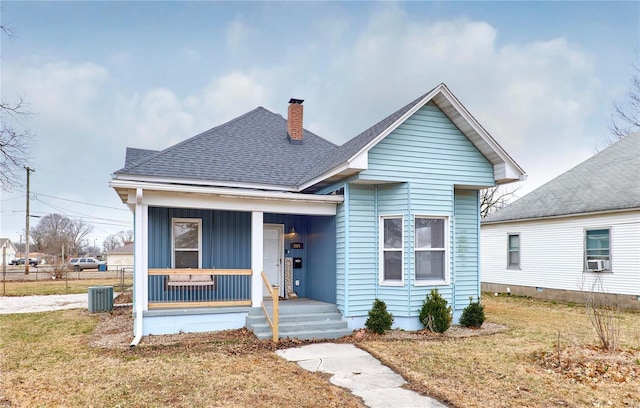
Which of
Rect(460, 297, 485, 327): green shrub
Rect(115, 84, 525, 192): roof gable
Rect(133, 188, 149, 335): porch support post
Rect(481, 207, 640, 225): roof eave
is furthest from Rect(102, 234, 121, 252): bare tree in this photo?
Rect(460, 297, 485, 327): green shrub

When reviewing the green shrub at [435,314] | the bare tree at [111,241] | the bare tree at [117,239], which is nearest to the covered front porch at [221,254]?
the green shrub at [435,314]

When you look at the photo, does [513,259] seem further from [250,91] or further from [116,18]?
[116,18]

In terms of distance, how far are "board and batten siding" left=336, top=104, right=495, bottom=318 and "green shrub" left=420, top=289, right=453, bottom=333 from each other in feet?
0.77

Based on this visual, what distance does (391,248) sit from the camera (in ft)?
30.8

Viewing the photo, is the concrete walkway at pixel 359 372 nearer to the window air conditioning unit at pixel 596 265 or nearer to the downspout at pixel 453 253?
the downspout at pixel 453 253

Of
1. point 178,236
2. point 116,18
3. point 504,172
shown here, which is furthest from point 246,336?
point 116,18

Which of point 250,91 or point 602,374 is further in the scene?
point 250,91

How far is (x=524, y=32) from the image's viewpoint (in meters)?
14.8

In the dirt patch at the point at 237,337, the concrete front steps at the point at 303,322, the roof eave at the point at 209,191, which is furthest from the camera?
the concrete front steps at the point at 303,322

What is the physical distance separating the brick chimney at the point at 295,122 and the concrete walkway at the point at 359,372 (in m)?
7.55

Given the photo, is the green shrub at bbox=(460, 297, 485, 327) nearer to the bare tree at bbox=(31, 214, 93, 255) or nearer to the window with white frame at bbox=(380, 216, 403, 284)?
the window with white frame at bbox=(380, 216, 403, 284)

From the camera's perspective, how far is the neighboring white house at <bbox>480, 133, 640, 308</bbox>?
12.9 metres

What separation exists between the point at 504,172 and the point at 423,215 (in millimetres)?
2242

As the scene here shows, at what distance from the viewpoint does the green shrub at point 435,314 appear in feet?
28.9
